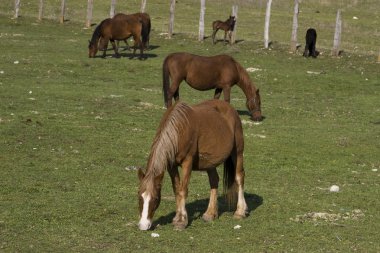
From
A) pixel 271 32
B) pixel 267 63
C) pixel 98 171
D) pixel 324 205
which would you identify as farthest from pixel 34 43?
pixel 324 205

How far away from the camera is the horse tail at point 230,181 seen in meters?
11.6

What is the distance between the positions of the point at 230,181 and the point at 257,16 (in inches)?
1442

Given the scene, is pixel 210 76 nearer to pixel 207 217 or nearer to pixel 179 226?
pixel 207 217

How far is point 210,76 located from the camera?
21.3 m

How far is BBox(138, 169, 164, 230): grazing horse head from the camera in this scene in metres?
9.76

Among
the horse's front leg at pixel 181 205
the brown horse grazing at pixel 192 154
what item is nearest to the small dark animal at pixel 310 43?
the brown horse grazing at pixel 192 154

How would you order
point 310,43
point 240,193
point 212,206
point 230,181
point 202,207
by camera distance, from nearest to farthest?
point 212,206 < point 240,193 < point 230,181 < point 202,207 < point 310,43

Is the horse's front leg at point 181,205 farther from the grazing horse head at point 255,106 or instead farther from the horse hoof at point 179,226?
the grazing horse head at point 255,106

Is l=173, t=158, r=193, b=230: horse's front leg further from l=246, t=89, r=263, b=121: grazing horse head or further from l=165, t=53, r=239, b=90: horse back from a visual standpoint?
l=165, t=53, r=239, b=90: horse back

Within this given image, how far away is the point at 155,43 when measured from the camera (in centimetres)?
3609

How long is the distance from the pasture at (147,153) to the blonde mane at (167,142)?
3.38ft

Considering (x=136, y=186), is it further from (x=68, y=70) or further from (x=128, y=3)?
(x=128, y=3)

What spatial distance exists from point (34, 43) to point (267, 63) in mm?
10648

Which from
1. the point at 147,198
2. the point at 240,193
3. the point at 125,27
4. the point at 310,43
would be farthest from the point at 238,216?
the point at 310,43
